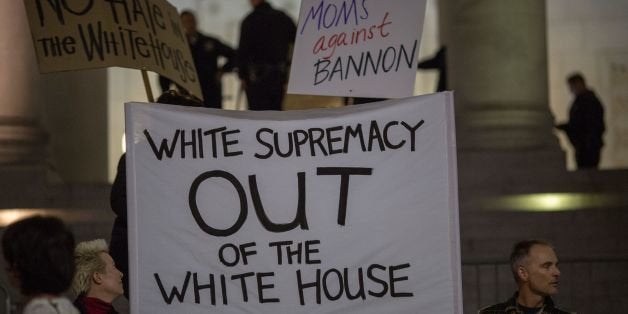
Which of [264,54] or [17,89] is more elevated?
[264,54]

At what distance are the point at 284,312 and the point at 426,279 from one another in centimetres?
73

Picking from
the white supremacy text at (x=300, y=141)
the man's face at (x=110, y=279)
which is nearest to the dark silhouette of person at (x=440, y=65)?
the white supremacy text at (x=300, y=141)

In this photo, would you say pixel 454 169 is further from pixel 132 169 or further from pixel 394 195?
pixel 132 169

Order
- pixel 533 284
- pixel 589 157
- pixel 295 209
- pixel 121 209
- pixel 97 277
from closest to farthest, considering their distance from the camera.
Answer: pixel 97 277 → pixel 295 209 → pixel 533 284 → pixel 121 209 → pixel 589 157

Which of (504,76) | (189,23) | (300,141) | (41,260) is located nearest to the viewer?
(41,260)

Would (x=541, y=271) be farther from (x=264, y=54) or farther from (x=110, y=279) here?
(x=264, y=54)

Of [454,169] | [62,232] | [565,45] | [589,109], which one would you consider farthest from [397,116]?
[565,45]

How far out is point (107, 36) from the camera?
10.4 m

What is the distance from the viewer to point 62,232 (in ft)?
19.6

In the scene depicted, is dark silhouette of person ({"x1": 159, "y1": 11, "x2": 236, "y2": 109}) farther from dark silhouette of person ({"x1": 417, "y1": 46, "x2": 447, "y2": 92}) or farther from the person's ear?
the person's ear

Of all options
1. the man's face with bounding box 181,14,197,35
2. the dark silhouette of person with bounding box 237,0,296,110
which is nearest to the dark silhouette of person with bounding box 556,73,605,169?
the dark silhouette of person with bounding box 237,0,296,110

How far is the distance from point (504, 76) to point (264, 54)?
2.54 meters

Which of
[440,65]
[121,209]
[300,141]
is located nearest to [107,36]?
[121,209]

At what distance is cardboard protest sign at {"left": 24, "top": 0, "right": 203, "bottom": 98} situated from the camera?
10.1 metres
